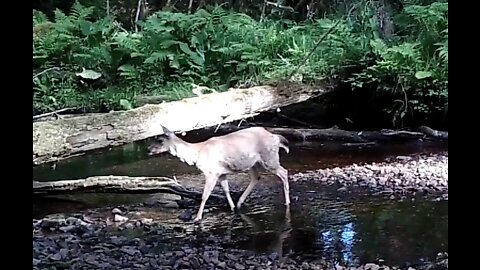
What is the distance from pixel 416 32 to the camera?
11.9 metres

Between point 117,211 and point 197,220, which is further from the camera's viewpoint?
point 117,211

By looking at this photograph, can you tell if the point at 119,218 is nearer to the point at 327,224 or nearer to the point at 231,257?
the point at 231,257

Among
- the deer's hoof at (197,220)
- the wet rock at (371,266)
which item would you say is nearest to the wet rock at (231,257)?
the wet rock at (371,266)

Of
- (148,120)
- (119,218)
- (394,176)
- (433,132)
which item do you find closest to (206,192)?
(119,218)

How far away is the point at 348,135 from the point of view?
1083 cm

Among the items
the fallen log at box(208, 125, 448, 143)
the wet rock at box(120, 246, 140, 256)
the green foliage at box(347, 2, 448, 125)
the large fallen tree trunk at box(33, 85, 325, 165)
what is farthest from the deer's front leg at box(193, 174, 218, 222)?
the green foliage at box(347, 2, 448, 125)

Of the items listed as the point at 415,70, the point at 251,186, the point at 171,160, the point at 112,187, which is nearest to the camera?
the point at 112,187

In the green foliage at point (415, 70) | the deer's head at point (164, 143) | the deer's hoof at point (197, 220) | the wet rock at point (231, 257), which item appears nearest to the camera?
the wet rock at point (231, 257)

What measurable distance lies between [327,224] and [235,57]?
270 inches

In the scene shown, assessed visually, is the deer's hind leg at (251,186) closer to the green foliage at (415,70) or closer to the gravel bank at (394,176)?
the gravel bank at (394,176)

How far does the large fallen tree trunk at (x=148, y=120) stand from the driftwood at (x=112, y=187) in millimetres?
357

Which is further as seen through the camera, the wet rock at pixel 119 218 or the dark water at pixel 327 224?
the wet rock at pixel 119 218

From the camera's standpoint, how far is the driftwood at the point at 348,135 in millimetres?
10719

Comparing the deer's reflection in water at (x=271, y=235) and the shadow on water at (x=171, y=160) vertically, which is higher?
the deer's reflection in water at (x=271, y=235)
